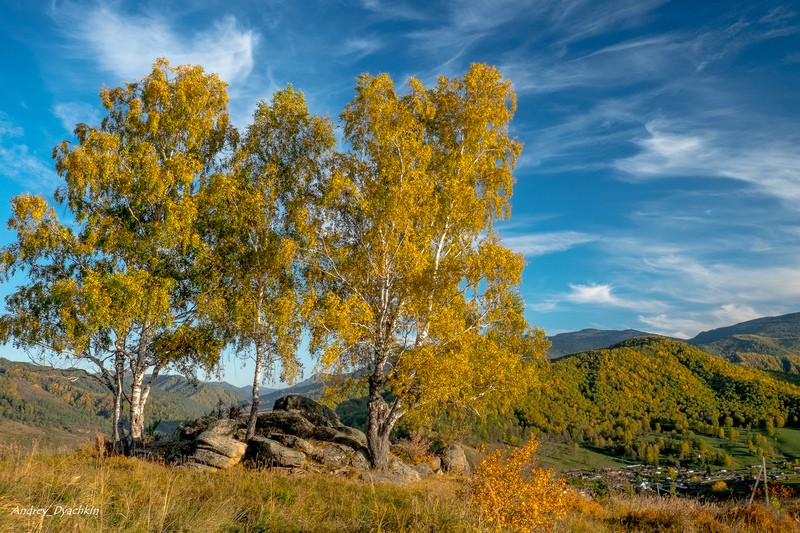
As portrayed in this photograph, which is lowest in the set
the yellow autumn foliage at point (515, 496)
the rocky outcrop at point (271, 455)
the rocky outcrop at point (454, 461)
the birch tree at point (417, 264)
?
the rocky outcrop at point (454, 461)

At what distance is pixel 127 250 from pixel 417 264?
13.7 metres

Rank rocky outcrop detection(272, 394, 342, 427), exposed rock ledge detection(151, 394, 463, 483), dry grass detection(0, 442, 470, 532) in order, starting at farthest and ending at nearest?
rocky outcrop detection(272, 394, 342, 427) < exposed rock ledge detection(151, 394, 463, 483) < dry grass detection(0, 442, 470, 532)

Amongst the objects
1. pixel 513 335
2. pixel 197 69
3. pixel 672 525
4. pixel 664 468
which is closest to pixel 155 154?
pixel 197 69

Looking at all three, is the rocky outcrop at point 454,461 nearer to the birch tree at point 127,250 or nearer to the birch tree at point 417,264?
the birch tree at point 417,264

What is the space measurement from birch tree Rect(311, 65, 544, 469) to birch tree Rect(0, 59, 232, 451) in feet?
22.6

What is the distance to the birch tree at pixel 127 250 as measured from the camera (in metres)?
19.9

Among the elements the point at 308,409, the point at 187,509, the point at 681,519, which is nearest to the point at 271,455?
the point at 308,409

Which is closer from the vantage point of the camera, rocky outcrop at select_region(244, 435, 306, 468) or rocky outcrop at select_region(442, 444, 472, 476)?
rocky outcrop at select_region(244, 435, 306, 468)

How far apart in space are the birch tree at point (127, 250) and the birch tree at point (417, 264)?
6890 millimetres

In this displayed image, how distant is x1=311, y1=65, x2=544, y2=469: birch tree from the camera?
63.4 feet

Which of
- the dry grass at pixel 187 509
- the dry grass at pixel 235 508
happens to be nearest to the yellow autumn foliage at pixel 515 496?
the dry grass at pixel 235 508

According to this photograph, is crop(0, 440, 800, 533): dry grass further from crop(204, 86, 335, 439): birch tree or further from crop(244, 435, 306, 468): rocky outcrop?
crop(204, 86, 335, 439): birch tree

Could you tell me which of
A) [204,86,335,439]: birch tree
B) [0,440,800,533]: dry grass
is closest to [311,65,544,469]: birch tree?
[204,86,335,439]: birch tree

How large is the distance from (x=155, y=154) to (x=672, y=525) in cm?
2528
